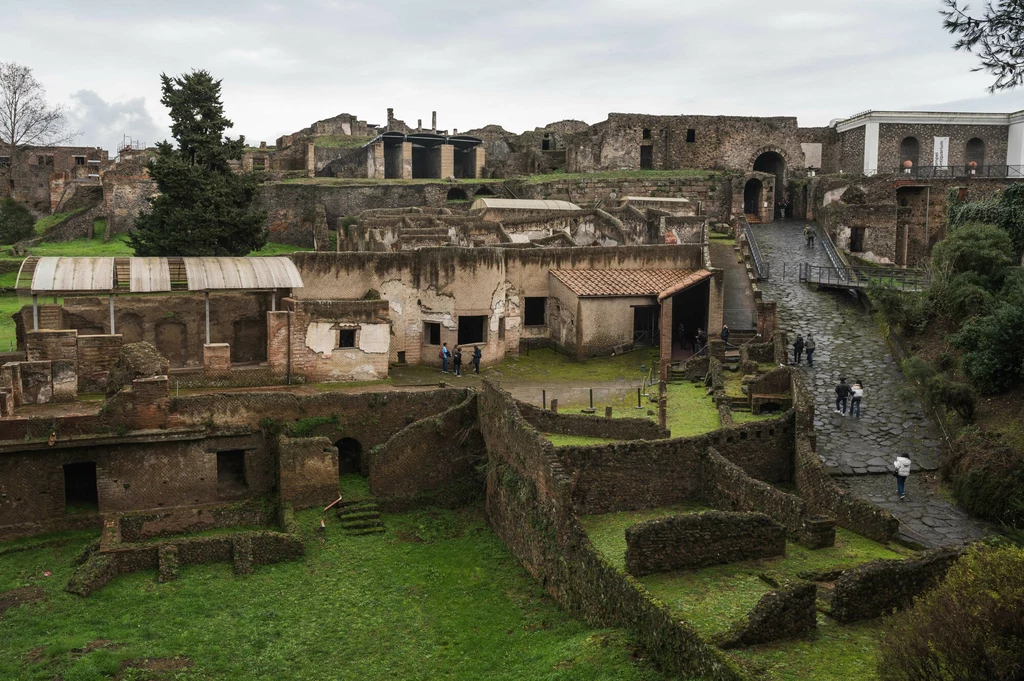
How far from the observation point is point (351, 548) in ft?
66.6

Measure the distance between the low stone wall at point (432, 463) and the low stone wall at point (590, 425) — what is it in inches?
60.2

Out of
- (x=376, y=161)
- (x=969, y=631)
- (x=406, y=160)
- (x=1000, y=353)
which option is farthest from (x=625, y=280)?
(x=969, y=631)

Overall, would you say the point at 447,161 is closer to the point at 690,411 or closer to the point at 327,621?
the point at 690,411

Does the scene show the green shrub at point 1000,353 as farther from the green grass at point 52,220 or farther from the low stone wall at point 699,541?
the green grass at point 52,220

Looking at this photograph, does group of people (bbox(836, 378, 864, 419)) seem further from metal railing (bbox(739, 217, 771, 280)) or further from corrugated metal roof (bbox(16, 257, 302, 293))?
corrugated metal roof (bbox(16, 257, 302, 293))

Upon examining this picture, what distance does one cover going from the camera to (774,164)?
5119cm

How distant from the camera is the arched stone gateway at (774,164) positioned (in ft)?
161

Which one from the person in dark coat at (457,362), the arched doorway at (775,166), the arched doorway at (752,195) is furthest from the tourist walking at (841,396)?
the arched doorway at (775,166)

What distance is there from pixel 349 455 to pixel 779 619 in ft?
43.9

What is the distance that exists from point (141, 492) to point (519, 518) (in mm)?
8584

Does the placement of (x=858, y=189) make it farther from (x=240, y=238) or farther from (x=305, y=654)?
(x=305, y=654)

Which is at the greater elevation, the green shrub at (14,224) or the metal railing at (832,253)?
the green shrub at (14,224)

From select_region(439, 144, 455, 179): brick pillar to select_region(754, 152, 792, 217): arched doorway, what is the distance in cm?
1549

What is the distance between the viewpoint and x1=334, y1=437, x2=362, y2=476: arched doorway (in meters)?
23.9
